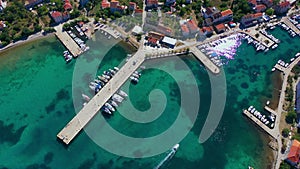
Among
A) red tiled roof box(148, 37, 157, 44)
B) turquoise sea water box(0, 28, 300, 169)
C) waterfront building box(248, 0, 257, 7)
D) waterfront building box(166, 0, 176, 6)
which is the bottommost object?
turquoise sea water box(0, 28, 300, 169)

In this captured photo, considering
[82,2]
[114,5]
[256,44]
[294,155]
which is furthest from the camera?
[82,2]

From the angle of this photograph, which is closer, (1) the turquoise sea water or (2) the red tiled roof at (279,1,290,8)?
(1) the turquoise sea water

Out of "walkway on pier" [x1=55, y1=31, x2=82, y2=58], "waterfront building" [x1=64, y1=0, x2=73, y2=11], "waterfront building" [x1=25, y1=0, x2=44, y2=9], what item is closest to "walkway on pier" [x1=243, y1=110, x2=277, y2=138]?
"walkway on pier" [x1=55, y1=31, x2=82, y2=58]

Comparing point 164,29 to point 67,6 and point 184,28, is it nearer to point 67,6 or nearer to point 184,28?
point 184,28

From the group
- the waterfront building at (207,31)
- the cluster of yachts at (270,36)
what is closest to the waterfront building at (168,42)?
the waterfront building at (207,31)

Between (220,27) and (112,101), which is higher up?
(220,27)

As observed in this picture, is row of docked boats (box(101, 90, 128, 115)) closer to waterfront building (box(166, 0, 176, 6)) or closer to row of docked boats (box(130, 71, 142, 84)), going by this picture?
row of docked boats (box(130, 71, 142, 84))

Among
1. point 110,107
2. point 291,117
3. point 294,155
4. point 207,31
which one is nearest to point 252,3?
point 207,31
